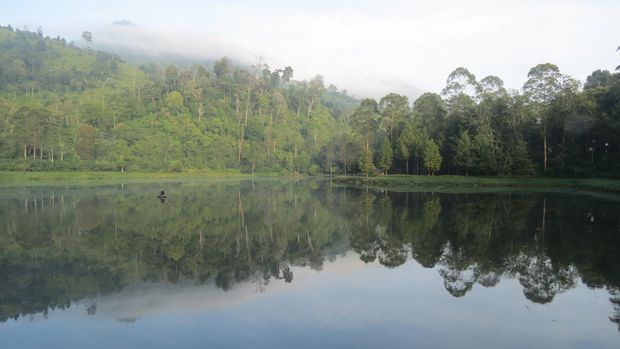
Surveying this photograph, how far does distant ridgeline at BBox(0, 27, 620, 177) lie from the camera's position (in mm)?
54406

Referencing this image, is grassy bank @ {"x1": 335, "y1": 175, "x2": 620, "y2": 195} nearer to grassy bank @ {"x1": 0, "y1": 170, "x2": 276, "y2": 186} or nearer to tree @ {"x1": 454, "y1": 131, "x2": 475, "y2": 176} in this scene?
tree @ {"x1": 454, "y1": 131, "x2": 475, "y2": 176}

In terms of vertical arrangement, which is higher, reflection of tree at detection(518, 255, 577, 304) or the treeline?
the treeline

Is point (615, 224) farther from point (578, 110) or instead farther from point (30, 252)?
point (578, 110)

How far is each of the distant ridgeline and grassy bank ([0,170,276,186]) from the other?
3.86 m

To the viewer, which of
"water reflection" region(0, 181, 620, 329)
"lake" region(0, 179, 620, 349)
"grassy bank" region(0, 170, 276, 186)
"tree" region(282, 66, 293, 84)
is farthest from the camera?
"tree" region(282, 66, 293, 84)

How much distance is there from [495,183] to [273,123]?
88.9 meters

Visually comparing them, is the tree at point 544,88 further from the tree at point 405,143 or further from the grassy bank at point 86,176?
the grassy bank at point 86,176

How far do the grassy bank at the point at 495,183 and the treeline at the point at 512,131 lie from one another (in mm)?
3125

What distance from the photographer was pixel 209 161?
10225cm

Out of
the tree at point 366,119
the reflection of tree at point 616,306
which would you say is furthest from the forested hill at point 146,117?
the reflection of tree at point 616,306

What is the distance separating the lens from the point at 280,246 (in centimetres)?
1842

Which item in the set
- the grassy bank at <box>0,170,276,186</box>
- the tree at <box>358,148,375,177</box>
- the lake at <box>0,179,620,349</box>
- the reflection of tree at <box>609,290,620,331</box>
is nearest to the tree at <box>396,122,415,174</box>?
the tree at <box>358,148,375,177</box>

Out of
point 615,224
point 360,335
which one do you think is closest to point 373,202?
point 615,224

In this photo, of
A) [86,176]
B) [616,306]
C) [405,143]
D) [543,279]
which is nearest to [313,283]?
[543,279]
